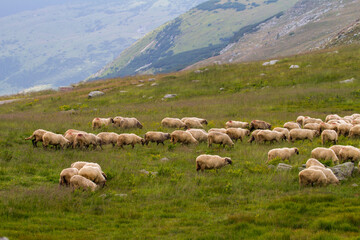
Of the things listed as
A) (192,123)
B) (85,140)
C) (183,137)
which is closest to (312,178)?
(183,137)

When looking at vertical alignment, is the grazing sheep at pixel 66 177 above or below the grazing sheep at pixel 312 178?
above

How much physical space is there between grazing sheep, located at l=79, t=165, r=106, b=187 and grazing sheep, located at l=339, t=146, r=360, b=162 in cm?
987

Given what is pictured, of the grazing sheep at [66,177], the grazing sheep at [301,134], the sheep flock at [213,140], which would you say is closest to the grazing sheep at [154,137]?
the sheep flock at [213,140]

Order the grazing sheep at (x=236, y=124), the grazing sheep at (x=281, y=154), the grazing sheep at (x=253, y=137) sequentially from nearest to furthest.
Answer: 1. the grazing sheep at (x=281, y=154)
2. the grazing sheep at (x=253, y=137)
3. the grazing sheep at (x=236, y=124)

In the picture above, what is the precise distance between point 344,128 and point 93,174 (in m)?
14.9

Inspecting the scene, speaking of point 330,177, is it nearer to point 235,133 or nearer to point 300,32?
point 235,133

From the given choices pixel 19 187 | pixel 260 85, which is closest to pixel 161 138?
pixel 19 187

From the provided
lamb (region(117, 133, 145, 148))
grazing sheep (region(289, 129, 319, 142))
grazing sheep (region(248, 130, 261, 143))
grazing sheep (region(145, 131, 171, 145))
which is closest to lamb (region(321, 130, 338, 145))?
grazing sheep (region(289, 129, 319, 142))

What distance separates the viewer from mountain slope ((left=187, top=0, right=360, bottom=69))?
9131 cm

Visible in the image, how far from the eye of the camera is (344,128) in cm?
2155

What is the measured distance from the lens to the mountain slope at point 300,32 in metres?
91.3

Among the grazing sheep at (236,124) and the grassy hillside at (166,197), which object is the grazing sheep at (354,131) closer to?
the grassy hillside at (166,197)

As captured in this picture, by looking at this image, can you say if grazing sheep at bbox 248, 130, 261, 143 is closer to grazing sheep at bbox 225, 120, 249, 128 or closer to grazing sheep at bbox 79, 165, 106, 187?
grazing sheep at bbox 225, 120, 249, 128

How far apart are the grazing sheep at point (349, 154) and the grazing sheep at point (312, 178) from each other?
12.8ft
